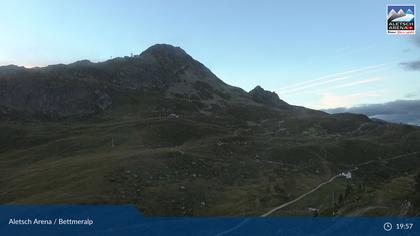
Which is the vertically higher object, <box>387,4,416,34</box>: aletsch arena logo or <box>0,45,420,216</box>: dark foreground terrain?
<box>387,4,416,34</box>: aletsch arena logo

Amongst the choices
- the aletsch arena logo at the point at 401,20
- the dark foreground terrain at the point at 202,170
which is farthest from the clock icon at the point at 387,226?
the aletsch arena logo at the point at 401,20

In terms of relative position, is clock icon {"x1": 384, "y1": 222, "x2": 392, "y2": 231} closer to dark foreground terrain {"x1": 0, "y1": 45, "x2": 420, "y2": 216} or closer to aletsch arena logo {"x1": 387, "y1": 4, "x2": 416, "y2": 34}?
dark foreground terrain {"x1": 0, "y1": 45, "x2": 420, "y2": 216}

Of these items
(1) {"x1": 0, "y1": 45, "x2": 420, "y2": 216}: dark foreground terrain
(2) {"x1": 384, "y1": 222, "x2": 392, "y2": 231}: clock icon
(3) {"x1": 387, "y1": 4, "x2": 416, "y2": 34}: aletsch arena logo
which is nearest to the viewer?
(2) {"x1": 384, "y1": 222, "x2": 392, "y2": 231}: clock icon

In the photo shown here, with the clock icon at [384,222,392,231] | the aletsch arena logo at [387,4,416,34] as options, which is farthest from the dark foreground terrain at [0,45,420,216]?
the aletsch arena logo at [387,4,416,34]

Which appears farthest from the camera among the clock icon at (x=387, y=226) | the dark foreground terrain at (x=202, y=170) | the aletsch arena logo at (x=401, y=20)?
the dark foreground terrain at (x=202, y=170)

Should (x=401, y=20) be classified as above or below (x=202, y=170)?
above

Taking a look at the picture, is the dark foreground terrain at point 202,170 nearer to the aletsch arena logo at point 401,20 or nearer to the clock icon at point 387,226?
the clock icon at point 387,226

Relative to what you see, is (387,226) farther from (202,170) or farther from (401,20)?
(202,170)

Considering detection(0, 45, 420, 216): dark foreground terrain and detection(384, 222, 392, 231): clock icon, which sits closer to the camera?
detection(384, 222, 392, 231): clock icon

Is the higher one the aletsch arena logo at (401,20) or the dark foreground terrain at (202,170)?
the aletsch arena logo at (401,20)

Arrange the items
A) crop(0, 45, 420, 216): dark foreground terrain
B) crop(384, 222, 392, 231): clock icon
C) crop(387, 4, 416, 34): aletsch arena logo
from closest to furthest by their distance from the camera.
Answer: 1. crop(384, 222, 392, 231): clock icon
2. crop(387, 4, 416, 34): aletsch arena logo
3. crop(0, 45, 420, 216): dark foreground terrain

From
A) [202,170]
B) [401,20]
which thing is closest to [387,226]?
[401,20]

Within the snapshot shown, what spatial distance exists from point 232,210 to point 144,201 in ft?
53.3

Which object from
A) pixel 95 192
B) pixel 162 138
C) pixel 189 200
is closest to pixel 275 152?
pixel 162 138
